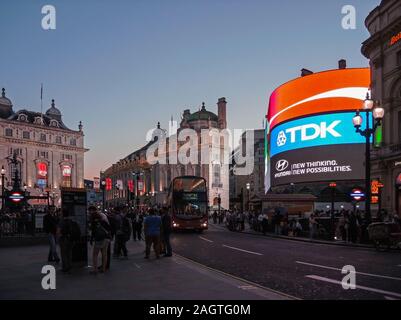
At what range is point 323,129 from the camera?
51.9 m

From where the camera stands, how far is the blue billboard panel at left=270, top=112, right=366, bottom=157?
50.5 meters

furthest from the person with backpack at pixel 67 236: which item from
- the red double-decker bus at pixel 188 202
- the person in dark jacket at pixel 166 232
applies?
the red double-decker bus at pixel 188 202

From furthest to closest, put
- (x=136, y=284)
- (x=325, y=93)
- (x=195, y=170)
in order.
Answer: (x=195, y=170), (x=325, y=93), (x=136, y=284)

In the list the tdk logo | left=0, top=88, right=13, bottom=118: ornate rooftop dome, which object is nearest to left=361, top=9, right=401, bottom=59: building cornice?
the tdk logo

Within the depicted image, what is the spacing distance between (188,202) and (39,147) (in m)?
79.0

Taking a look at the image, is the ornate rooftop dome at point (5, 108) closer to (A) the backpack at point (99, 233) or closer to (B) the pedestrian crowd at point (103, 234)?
(B) the pedestrian crowd at point (103, 234)

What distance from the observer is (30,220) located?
2370cm

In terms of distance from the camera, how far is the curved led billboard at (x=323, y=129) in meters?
50.5

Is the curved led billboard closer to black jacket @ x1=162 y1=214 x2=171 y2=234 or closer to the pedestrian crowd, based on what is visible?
the pedestrian crowd

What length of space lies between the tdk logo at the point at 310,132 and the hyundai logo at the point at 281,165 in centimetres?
231

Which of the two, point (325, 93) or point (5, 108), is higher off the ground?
point (5, 108)

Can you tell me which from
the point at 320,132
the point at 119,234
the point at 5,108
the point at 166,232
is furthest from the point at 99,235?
the point at 5,108

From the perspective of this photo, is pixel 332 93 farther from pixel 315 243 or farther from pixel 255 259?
pixel 255 259

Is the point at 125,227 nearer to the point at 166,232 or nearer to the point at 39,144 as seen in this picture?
the point at 166,232
